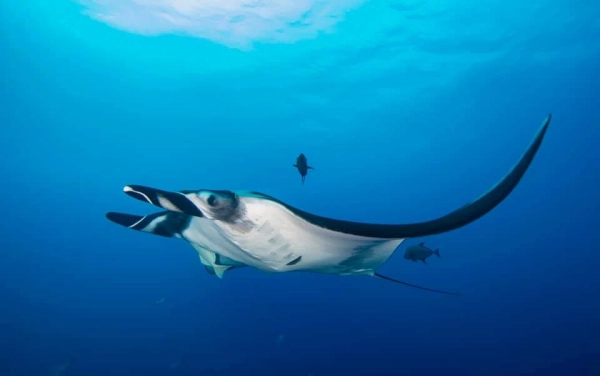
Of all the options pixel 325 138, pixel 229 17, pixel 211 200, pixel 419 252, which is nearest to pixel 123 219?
pixel 211 200

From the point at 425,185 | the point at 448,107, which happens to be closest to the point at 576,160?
the point at 425,185

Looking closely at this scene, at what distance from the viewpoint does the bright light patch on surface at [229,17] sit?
14258 millimetres

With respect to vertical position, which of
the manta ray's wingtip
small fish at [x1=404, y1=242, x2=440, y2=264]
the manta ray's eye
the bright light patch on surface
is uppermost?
the bright light patch on surface

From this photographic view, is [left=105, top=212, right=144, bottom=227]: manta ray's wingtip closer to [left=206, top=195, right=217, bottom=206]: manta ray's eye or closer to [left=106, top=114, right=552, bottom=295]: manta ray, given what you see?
[left=106, top=114, right=552, bottom=295]: manta ray

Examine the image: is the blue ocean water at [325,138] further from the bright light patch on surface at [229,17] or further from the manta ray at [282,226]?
the manta ray at [282,226]

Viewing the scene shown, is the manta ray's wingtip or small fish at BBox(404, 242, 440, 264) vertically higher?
the manta ray's wingtip

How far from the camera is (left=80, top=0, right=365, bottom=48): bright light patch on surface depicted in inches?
561

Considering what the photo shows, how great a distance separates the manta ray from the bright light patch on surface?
14.1 m

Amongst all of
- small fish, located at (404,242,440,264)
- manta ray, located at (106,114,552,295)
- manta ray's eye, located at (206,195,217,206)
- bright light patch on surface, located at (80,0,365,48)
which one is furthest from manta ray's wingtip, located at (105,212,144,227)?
bright light patch on surface, located at (80,0,365,48)

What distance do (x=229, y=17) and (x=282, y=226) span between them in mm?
16003

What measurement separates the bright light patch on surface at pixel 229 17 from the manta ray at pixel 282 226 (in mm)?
14070

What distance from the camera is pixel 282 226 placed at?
2.04 m

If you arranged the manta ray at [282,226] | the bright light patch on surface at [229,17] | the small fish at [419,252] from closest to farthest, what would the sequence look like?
the manta ray at [282,226] < the small fish at [419,252] < the bright light patch on surface at [229,17]

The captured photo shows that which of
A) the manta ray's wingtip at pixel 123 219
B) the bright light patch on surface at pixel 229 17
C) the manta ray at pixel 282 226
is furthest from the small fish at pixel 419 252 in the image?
the bright light patch on surface at pixel 229 17
